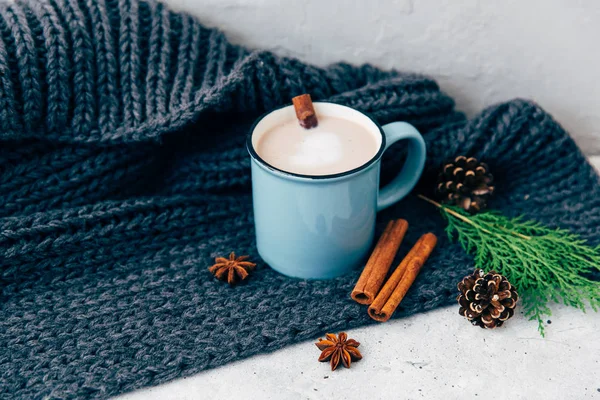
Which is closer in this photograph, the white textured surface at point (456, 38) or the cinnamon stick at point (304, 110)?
the cinnamon stick at point (304, 110)

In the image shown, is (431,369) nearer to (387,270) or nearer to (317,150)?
(387,270)

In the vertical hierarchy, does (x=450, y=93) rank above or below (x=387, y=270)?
above

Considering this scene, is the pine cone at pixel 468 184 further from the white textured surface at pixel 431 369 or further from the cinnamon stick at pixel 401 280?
the white textured surface at pixel 431 369

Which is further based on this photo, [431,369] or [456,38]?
[456,38]

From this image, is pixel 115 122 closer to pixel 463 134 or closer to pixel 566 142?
pixel 463 134

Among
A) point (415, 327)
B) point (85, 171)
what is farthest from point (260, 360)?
point (85, 171)

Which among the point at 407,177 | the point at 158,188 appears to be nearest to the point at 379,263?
the point at 407,177

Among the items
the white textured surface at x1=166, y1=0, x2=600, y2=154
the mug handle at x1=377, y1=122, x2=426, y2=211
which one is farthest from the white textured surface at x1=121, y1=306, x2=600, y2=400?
the white textured surface at x1=166, y1=0, x2=600, y2=154

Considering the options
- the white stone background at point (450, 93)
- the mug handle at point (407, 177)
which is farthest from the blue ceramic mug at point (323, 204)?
the white stone background at point (450, 93)
